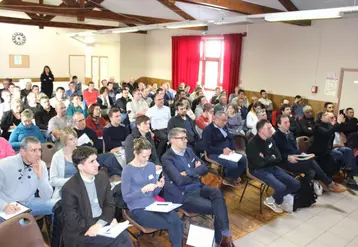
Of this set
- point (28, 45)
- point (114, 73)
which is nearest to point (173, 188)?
point (114, 73)

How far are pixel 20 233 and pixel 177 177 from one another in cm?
147

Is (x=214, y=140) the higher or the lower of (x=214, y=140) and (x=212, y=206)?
the higher

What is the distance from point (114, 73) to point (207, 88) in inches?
180

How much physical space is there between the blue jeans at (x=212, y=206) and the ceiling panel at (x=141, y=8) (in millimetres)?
7724

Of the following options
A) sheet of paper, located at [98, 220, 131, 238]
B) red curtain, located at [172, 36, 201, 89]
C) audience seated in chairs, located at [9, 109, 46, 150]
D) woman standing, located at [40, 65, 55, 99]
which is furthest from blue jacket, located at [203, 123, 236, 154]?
woman standing, located at [40, 65, 55, 99]

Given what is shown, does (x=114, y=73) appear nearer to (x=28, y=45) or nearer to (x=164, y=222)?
(x=28, y=45)

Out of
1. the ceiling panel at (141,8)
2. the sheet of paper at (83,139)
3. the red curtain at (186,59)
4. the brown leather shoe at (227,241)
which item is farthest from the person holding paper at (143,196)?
the red curtain at (186,59)

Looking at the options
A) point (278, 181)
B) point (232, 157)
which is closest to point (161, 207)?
point (232, 157)

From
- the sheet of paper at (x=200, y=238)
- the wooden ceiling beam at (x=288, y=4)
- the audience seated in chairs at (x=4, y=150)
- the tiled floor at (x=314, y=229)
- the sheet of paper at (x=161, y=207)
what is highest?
the wooden ceiling beam at (x=288, y=4)

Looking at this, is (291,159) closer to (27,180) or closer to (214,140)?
(214,140)

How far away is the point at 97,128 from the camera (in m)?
4.88

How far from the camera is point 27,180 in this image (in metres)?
2.71

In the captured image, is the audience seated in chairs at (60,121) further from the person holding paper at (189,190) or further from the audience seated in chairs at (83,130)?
the person holding paper at (189,190)

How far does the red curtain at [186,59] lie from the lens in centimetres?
1099
